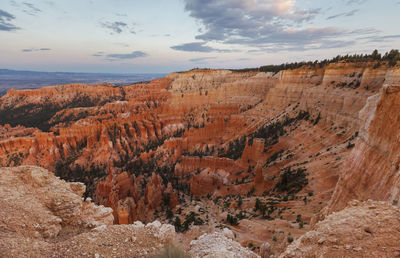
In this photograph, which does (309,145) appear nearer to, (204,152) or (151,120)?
(204,152)

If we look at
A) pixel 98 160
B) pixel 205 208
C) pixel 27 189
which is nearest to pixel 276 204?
pixel 205 208

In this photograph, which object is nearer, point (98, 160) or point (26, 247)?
point (26, 247)

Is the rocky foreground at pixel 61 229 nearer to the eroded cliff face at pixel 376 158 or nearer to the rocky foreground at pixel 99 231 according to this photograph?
the rocky foreground at pixel 99 231

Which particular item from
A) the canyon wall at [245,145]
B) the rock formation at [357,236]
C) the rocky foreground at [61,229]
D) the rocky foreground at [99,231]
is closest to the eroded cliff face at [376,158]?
the canyon wall at [245,145]

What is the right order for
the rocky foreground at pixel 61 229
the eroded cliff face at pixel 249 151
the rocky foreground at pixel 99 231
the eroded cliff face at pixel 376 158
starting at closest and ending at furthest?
the rocky foreground at pixel 99 231 → the rocky foreground at pixel 61 229 → the eroded cliff face at pixel 376 158 → the eroded cliff face at pixel 249 151

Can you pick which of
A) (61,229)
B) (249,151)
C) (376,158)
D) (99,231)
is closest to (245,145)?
(249,151)
